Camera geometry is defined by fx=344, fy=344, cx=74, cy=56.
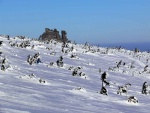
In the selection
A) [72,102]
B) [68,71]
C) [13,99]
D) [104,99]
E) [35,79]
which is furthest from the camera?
[68,71]

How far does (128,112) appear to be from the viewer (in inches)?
398

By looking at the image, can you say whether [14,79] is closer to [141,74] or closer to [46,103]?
[46,103]

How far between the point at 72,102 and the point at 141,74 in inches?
617

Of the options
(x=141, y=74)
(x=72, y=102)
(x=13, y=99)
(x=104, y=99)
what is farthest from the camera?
(x=141, y=74)

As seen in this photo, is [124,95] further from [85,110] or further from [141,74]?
[141,74]

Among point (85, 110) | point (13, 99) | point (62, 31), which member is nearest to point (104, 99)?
point (85, 110)

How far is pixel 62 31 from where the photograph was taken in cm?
4906

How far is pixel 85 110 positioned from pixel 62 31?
40490 millimetres

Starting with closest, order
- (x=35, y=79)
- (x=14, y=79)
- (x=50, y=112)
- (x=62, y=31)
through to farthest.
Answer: (x=50, y=112) → (x=14, y=79) → (x=35, y=79) → (x=62, y=31)

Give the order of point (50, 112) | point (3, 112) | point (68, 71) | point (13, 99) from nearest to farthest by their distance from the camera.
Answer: point (3, 112) → point (50, 112) → point (13, 99) → point (68, 71)

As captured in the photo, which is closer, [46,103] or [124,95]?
[46,103]

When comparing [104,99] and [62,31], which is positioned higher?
[62,31]

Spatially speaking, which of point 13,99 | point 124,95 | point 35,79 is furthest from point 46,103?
point 124,95

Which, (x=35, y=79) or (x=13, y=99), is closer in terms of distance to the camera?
(x=13, y=99)
